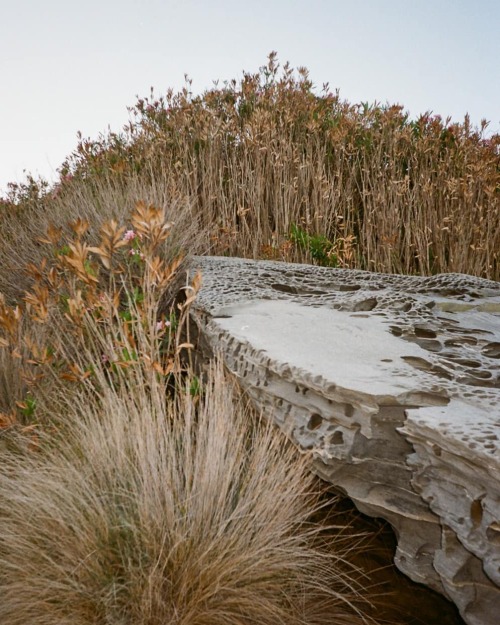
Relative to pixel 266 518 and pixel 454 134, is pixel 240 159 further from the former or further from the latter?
pixel 266 518

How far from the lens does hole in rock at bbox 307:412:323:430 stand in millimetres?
1949

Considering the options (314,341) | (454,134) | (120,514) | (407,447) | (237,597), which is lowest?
(237,597)

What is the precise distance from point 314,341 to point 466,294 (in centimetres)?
117

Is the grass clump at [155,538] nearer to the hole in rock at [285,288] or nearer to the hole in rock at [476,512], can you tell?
the hole in rock at [476,512]

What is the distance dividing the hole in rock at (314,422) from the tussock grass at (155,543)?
0.37 feet

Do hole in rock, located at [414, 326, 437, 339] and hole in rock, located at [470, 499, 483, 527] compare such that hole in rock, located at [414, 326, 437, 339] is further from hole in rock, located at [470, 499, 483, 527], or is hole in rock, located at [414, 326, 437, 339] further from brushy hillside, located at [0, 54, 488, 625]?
hole in rock, located at [470, 499, 483, 527]

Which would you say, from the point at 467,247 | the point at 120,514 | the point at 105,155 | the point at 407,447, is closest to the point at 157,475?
the point at 120,514

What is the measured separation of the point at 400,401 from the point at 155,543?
2.59 ft

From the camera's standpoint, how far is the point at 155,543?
1.55 m

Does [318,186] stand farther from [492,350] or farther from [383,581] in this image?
[383,581]

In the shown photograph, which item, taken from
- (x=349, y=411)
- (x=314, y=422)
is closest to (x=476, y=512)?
(x=349, y=411)

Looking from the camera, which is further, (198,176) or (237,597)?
(198,176)

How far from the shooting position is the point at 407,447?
168 cm

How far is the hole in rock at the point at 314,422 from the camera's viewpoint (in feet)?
6.40
